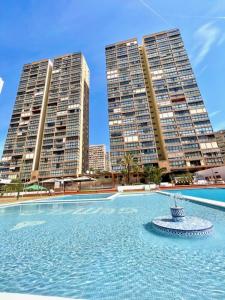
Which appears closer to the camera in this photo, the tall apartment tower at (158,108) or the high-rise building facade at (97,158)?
the tall apartment tower at (158,108)

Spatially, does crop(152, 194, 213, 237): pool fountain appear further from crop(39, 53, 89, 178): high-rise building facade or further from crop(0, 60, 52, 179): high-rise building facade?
crop(0, 60, 52, 179): high-rise building facade

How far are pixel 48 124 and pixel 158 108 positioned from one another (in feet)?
143

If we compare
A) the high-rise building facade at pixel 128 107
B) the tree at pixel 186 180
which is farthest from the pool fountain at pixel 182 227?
the high-rise building facade at pixel 128 107

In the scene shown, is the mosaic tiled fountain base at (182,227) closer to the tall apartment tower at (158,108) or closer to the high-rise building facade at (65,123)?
the tall apartment tower at (158,108)


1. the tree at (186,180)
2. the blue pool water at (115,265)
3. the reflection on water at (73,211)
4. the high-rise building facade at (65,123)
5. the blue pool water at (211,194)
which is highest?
the high-rise building facade at (65,123)

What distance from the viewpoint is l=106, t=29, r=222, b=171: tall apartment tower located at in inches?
2068

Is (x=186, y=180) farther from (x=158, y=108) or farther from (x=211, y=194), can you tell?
(x=158, y=108)

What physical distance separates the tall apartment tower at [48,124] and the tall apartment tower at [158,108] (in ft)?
46.5

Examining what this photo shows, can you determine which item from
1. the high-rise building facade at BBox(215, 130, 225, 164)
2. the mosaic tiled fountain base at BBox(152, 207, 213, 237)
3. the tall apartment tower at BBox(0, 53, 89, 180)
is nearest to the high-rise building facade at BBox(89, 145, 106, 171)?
the tall apartment tower at BBox(0, 53, 89, 180)

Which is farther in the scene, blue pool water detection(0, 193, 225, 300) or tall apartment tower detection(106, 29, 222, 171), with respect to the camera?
tall apartment tower detection(106, 29, 222, 171)

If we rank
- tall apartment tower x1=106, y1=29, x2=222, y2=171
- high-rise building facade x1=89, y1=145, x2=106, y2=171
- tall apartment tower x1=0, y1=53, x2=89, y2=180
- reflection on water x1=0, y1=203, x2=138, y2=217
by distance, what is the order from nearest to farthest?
reflection on water x1=0, y1=203, x2=138, y2=217, tall apartment tower x1=106, y1=29, x2=222, y2=171, tall apartment tower x1=0, y1=53, x2=89, y2=180, high-rise building facade x1=89, y1=145, x2=106, y2=171

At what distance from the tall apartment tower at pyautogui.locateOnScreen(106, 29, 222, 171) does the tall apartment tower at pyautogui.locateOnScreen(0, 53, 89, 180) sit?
14188 mm

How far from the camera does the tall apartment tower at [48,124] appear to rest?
194ft

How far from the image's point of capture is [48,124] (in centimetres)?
6562
